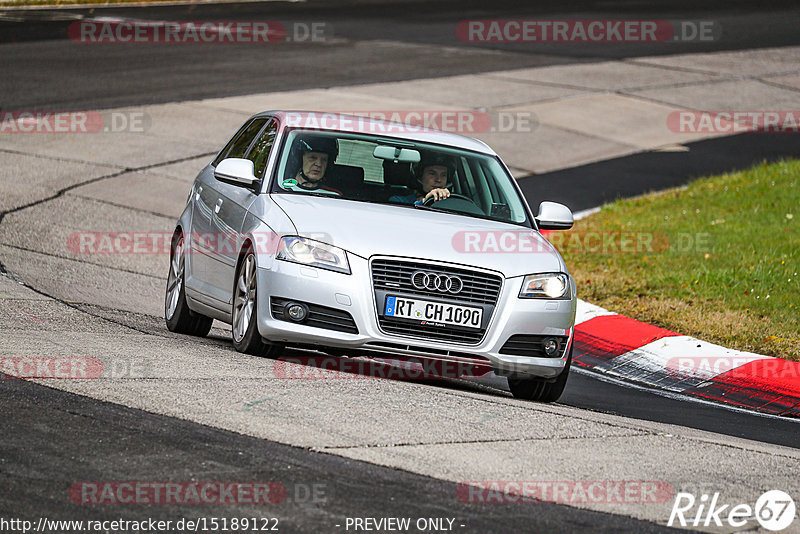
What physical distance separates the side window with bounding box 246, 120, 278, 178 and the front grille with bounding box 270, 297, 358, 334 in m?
1.41

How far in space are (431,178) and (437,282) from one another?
4.61 ft

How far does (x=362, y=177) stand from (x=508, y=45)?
22042 mm

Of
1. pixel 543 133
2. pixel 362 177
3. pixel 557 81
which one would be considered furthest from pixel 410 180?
pixel 557 81

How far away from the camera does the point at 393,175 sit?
29.0 feet

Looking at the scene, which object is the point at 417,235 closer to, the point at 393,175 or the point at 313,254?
the point at 313,254

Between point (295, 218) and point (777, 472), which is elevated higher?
point (295, 218)

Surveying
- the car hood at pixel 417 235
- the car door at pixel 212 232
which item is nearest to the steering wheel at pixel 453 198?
the car hood at pixel 417 235

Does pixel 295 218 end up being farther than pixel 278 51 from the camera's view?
No

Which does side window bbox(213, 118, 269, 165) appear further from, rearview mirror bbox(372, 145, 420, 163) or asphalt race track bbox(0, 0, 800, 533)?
asphalt race track bbox(0, 0, 800, 533)

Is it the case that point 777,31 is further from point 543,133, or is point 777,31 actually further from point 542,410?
point 542,410

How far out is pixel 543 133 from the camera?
812 inches

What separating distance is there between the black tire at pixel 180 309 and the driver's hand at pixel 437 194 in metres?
2.00

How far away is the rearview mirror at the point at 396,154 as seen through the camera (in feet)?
29.1

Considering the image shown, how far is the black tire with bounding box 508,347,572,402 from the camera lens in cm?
825
